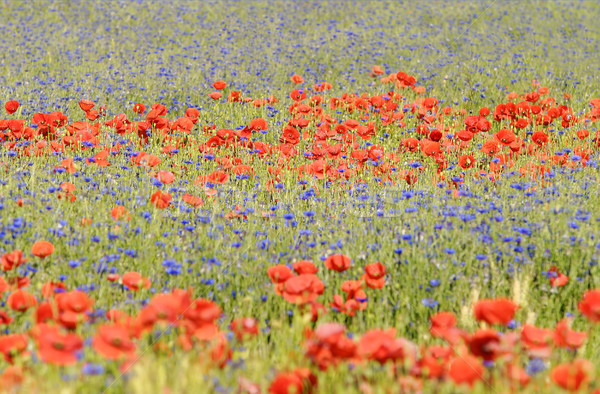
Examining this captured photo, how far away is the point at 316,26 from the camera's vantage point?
11.5 metres

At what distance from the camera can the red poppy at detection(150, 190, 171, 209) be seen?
317 centimetres

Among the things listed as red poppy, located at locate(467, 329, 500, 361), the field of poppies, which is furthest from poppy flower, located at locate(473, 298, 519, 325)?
red poppy, located at locate(467, 329, 500, 361)

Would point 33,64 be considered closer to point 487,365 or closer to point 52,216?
point 52,216

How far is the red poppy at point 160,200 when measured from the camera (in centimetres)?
317

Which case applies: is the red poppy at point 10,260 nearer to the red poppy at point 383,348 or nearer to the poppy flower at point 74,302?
the poppy flower at point 74,302

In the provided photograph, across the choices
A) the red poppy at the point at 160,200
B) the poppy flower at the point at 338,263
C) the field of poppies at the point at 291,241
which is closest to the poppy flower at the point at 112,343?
the field of poppies at the point at 291,241

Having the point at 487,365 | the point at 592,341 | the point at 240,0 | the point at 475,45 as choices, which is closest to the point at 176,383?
the point at 487,365

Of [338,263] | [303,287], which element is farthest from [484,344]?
[338,263]

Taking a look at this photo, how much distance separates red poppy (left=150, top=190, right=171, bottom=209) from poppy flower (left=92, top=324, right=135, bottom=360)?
1.60 metres

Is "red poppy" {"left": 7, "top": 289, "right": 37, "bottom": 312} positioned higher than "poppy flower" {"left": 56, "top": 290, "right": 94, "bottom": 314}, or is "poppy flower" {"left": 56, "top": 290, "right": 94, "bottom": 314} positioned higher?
"poppy flower" {"left": 56, "top": 290, "right": 94, "bottom": 314}

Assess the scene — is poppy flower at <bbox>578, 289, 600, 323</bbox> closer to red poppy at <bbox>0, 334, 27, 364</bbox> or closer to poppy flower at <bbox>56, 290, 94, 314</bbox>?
poppy flower at <bbox>56, 290, 94, 314</bbox>

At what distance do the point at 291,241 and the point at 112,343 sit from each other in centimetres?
159

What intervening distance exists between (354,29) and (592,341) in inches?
379

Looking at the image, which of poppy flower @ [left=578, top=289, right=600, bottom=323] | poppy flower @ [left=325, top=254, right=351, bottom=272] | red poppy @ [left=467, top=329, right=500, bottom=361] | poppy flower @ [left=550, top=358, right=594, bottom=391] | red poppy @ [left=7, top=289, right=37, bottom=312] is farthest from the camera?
poppy flower @ [left=325, top=254, right=351, bottom=272]
